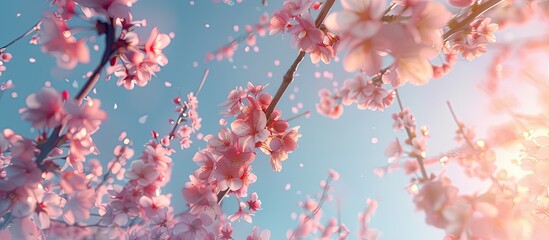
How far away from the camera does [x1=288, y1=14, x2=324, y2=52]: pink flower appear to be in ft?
5.53

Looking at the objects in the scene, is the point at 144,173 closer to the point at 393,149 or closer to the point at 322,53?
the point at 322,53

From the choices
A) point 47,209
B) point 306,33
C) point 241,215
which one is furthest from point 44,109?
point 241,215

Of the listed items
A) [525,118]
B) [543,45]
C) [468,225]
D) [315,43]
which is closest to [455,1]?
[315,43]

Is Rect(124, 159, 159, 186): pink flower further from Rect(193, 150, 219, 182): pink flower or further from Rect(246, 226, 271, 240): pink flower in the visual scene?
Rect(246, 226, 271, 240): pink flower

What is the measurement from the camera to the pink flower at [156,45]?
1.33m

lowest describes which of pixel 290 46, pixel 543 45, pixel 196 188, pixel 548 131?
pixel 196 188

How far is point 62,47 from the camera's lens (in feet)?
3.71

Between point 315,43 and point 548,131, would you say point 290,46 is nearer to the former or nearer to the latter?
point 315,43

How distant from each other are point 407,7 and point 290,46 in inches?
33.2

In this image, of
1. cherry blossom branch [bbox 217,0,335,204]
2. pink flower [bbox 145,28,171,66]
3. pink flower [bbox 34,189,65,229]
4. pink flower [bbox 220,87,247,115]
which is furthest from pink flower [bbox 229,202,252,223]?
pink flower [bbox 145,28,171,66]

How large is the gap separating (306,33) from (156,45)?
0.77 metres

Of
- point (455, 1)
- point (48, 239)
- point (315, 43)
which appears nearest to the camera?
point (455, 1)

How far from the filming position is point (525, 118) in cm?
334

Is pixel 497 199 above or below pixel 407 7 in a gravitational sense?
below
